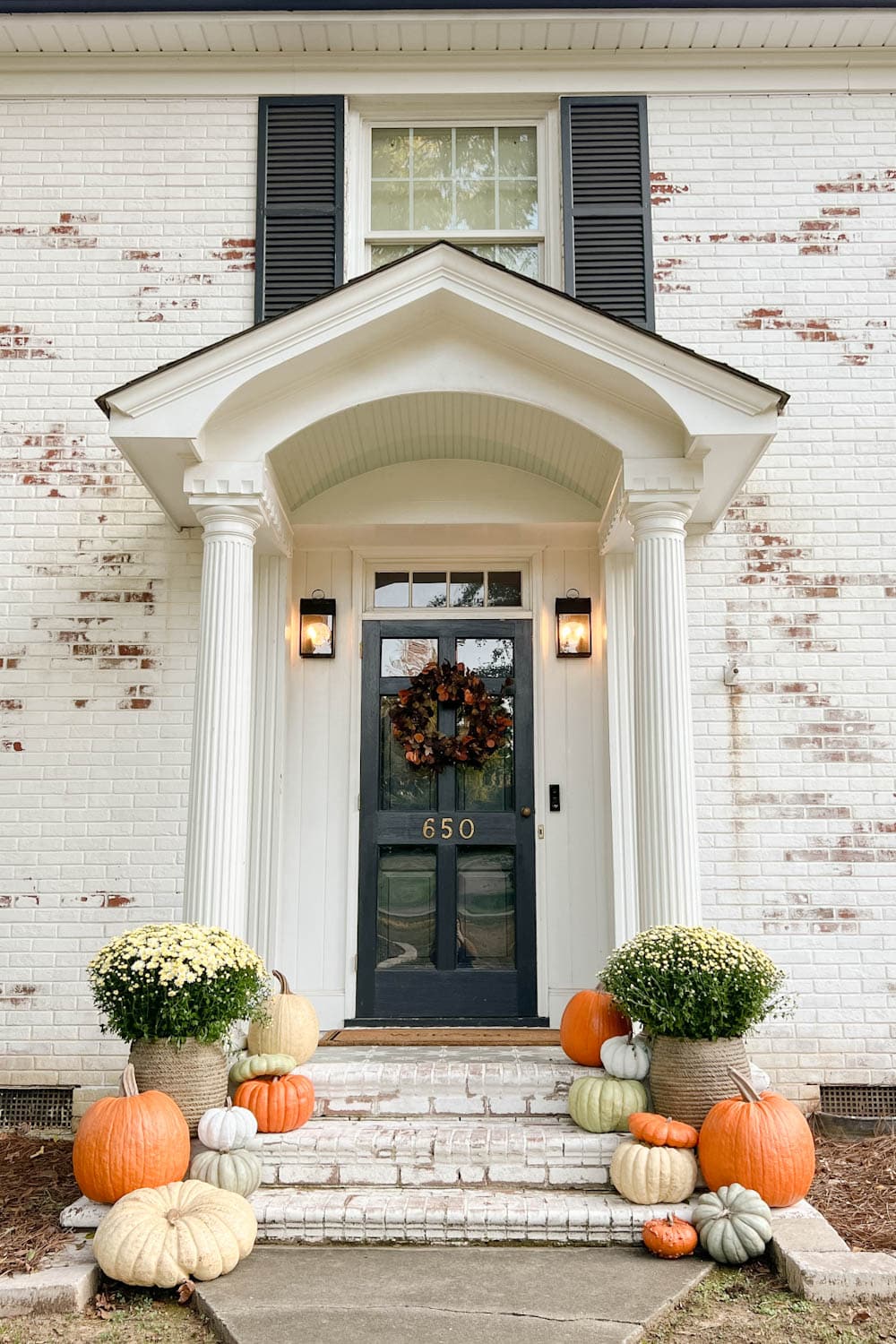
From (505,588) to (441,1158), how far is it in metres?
3.01

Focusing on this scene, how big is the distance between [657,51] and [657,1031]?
512 centimetres

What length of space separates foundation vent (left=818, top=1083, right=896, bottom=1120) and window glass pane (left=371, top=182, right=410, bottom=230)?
16.5 feet

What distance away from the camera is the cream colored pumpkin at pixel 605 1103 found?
3998 millimetres

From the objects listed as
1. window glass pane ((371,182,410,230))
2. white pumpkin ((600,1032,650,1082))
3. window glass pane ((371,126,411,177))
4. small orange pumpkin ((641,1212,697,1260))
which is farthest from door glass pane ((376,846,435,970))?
window glass pane ((371,126,411,177))

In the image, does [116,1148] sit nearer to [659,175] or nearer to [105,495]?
[105,495]

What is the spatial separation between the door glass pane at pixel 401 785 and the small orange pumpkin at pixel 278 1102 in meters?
1.80

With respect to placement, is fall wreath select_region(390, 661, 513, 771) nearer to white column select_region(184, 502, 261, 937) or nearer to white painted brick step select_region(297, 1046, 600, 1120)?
white column select_region(184, 502, 261, 937)

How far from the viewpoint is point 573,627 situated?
5.75 metres

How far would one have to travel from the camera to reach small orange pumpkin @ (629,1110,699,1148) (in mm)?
3750

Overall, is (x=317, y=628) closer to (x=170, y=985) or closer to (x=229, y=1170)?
(x=170, y=985)

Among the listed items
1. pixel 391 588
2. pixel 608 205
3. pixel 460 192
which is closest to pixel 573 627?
pixel 391 588

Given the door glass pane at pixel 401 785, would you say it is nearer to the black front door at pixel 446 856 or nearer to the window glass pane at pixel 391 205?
the black front door at pixel 446 856

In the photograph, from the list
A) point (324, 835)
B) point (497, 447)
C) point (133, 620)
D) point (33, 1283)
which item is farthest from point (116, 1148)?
point (497, 447)

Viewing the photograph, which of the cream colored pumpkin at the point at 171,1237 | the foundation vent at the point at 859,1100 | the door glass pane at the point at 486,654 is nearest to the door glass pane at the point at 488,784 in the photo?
the door glass pane at the point at 486,654
